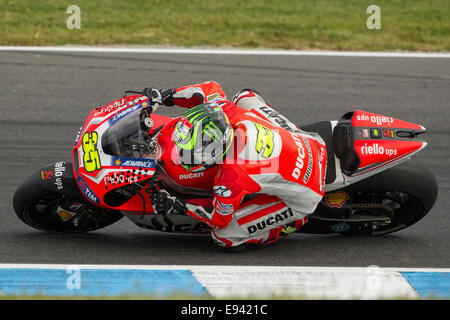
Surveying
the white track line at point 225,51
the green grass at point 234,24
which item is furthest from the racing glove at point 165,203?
the green grass at point 234,24

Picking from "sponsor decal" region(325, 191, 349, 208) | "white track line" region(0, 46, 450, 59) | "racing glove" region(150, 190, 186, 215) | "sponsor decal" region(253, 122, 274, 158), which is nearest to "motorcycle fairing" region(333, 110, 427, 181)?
"sponsor decal" region(325, 191, 349, 208)

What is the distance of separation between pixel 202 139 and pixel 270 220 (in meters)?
0.86

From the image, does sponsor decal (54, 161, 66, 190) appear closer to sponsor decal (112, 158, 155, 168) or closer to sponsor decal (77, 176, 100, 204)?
sponsor decal (77, 176, 100, 204)

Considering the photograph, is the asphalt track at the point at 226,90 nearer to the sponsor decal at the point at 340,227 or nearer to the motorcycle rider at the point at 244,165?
the sponsor decal at the point at 340,227

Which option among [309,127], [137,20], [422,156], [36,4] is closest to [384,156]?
[309,127]

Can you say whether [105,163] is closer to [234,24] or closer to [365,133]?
[365,133]

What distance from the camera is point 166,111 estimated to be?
317 inches

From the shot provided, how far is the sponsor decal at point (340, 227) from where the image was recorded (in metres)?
5.16

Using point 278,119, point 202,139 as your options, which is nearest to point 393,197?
point 278,119

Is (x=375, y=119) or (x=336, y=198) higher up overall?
(x=375, y=119)

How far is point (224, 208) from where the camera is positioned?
4.58 meters

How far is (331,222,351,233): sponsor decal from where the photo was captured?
516cm

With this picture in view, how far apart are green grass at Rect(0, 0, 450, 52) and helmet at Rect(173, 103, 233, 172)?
5.69m

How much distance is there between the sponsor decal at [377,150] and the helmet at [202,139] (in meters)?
0.98
